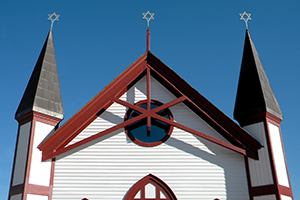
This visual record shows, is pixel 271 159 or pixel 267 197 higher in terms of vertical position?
pixel 271 159

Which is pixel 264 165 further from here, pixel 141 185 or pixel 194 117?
pixel 141 185

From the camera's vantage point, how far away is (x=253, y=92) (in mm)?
13703

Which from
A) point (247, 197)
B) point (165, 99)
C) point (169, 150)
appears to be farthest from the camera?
point (165, 99)

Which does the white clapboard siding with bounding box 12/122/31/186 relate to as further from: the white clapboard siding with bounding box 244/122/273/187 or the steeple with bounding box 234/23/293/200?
the white clapboard siding with bounding box 244/122/273/187

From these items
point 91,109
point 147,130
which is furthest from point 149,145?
point 91,109

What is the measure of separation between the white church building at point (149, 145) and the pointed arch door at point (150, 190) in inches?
1.4

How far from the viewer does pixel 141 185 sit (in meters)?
12.4

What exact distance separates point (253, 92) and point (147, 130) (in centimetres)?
445

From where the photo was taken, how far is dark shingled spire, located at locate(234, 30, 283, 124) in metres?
13.2

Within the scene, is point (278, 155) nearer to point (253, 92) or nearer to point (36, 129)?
point (253, 92)

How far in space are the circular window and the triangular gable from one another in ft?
2.01

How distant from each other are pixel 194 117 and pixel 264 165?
317 centimetres

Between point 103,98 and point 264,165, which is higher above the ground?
point 103,98

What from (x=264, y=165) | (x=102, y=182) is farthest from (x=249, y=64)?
(x=102, y=182)
